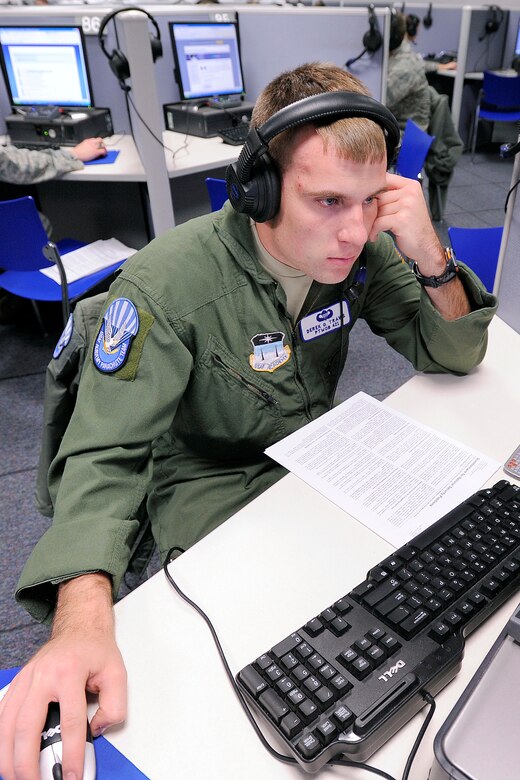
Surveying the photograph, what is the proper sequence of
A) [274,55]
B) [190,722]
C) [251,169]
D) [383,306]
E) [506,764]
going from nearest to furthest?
[506,764] < [190,722] < [251,169] < [383,306] < [274,55]

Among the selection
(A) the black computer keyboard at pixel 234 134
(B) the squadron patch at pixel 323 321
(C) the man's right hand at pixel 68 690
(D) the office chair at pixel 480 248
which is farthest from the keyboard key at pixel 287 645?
(A) the black computer keyboard at pixel 234 134

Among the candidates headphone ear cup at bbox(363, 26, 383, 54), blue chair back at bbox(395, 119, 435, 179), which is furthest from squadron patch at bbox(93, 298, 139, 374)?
headphone ear cup at bbox(363, 26, 383, 54)

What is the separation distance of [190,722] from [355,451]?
1.37 ft

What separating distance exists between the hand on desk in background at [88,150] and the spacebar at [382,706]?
2.23 metres

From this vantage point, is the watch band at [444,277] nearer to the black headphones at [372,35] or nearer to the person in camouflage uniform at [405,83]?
the black headphones at [372,35]

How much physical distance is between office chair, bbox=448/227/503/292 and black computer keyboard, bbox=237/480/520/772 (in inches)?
39.3

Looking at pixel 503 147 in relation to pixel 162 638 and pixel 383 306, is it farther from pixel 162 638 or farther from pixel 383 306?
pixel 162 638

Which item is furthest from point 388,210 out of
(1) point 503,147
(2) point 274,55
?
(2) point 274,55

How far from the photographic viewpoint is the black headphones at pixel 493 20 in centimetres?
445

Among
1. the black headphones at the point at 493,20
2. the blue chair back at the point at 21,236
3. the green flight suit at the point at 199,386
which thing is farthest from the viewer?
the black headphones at the point at 493,20

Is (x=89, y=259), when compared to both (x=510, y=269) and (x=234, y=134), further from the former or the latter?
(x=510, y=269)

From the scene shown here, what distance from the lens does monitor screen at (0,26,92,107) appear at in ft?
7.77

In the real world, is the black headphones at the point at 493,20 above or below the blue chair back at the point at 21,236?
above

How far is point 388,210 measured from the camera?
911mm
